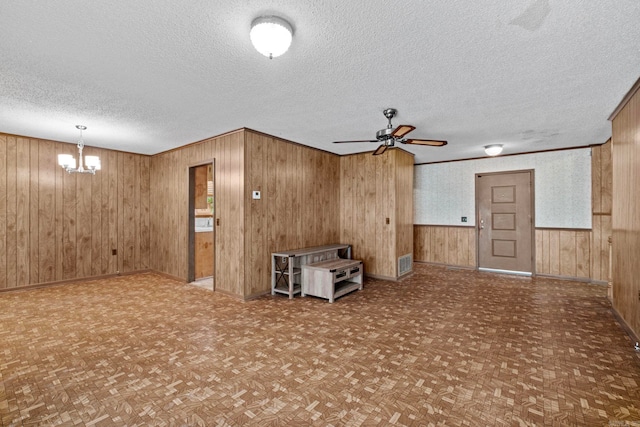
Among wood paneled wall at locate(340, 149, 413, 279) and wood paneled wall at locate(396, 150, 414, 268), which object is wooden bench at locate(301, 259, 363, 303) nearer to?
wood paneled wall at locate(340, 149, 413, 279)

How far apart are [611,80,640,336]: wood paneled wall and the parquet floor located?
0.34 metres

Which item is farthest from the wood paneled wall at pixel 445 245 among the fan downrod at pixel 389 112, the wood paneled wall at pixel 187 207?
the wood paneled wall at pixel 187 207

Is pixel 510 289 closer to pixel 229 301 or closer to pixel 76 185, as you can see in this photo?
pixel 229 301

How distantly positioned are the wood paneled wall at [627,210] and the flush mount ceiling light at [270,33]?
10.4ft

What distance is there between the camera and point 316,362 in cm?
248

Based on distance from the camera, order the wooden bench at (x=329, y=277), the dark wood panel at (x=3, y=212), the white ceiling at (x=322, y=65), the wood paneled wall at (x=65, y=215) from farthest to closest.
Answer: the wood paneled wall at (x=65, y=215)
the dark wood panel at (x=3, y=212)
the wooden bench at (x=329, y=277)
the white ceiling at (x=322, y=65)

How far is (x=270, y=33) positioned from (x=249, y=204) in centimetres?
276

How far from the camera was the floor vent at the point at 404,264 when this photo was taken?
5492 millimetres

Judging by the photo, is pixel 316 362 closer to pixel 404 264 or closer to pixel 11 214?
pixel 404 264

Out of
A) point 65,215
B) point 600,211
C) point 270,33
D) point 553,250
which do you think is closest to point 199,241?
point 65,215

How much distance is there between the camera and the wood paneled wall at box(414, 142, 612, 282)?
5043 mm

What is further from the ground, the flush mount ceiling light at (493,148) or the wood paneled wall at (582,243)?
→ the flush mount ceiling light at (493,148)

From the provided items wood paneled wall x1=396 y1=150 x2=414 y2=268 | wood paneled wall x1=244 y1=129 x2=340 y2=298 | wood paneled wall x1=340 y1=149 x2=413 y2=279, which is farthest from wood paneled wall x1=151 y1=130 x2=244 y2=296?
wood paneled wall x1=396 y1=150 x2=414 y2=268

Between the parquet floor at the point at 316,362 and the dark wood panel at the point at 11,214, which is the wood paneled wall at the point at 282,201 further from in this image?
the dark wood panel at the point at 11,214
